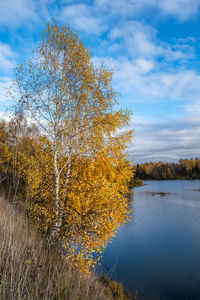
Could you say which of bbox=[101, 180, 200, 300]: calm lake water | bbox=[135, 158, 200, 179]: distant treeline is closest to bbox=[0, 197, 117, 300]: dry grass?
bbox=[101, 180, 200, 300]: calm lake water

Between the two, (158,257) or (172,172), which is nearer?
(158,257)

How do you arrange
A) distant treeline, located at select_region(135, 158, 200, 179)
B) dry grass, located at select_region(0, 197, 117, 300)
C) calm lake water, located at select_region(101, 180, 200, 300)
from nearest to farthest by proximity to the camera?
dry grass, located at select_region(0, 197, 117, 300) < calm lake water, located at select_region(101, 180, 200, 300) < distant treeline, located at select_region(135, 158, 200, 179)

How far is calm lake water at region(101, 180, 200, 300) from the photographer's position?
466 inches

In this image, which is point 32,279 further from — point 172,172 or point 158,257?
point 172,172

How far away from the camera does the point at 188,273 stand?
13.4 meters

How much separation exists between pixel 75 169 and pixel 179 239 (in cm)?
1531

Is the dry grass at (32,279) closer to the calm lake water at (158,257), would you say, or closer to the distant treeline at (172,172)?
the calm lake water at (158,257)

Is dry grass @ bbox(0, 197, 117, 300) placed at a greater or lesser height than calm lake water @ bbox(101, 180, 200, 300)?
greater

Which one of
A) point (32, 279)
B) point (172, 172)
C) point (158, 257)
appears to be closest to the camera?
point (32, 279)

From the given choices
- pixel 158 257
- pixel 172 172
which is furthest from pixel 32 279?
pixel 172 172

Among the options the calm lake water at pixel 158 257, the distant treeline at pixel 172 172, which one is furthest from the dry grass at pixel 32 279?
the distant treeline at pixel 172 172

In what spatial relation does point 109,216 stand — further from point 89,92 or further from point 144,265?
point 144,265

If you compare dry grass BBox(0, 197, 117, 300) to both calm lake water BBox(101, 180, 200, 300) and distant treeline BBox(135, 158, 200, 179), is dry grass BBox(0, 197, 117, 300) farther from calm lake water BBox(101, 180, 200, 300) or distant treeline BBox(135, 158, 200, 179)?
distant treeline BBox(135, 158, 200, 179)

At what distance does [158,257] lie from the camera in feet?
52.6
